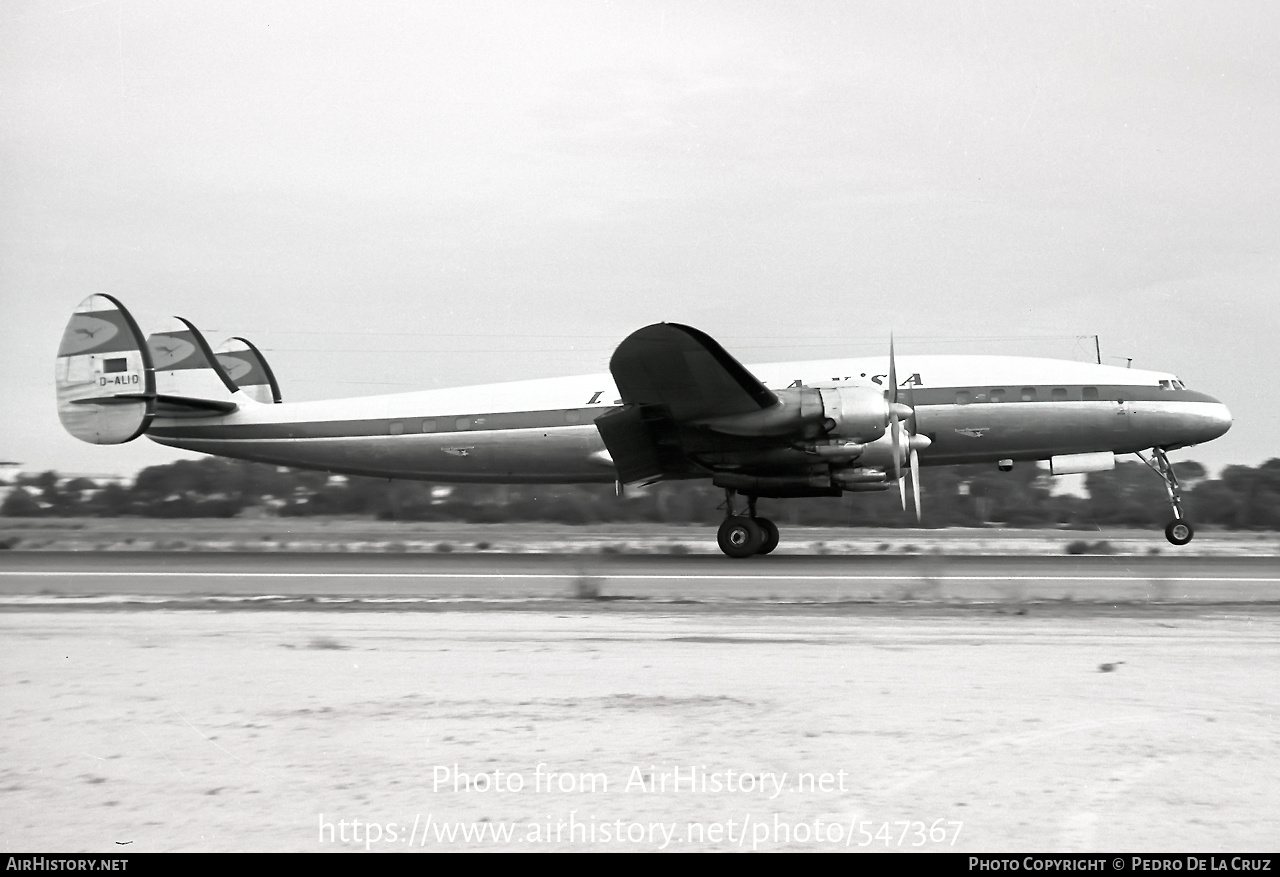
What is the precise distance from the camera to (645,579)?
1519cm

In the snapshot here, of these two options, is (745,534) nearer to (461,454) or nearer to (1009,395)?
(1009,395)

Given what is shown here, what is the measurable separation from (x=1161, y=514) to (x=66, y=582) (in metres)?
29.9

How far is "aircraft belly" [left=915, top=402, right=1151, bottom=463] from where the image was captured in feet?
66.5

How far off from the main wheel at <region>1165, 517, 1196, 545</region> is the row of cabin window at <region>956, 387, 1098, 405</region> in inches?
117

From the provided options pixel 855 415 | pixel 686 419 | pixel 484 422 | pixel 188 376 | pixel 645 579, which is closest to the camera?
pixel 645 579

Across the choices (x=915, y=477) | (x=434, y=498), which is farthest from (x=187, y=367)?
(x=915, y=477)

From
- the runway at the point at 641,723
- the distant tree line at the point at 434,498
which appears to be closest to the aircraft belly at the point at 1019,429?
the distant tree line at the point at 434,498

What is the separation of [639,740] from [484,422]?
16.0 meters

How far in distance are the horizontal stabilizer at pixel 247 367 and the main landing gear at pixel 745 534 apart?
14839mm

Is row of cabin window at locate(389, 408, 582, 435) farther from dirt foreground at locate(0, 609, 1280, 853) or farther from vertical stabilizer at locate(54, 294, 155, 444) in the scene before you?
dirt foreground at locate(0, 609, 1280, 853)

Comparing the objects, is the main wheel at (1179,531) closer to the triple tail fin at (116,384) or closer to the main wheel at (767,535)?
the main wheel at (767,535)

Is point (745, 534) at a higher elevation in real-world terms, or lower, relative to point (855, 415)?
lower

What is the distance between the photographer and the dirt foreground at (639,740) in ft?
14.7
